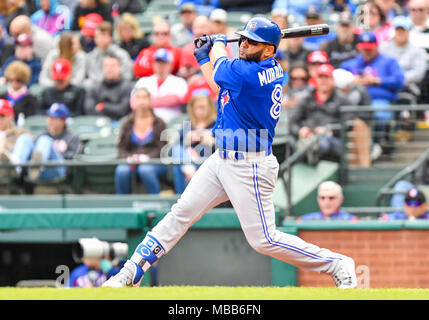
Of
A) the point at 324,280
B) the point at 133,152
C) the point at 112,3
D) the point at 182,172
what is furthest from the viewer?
the point at 112,3

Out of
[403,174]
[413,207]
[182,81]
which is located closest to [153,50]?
[182,81]

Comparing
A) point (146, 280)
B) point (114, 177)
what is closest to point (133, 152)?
point (114, 177)

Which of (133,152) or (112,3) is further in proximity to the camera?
(112,3)

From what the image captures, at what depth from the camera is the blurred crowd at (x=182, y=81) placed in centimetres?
943

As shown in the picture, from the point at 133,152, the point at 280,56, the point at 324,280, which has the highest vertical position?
the point at 280,56

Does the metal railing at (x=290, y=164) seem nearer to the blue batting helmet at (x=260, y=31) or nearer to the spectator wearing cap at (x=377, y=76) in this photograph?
the spectator wearing cap at (x=377, y=76)

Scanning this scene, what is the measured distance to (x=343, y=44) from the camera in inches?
417

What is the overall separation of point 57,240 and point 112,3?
18.4ft

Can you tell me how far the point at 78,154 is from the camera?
396 inches

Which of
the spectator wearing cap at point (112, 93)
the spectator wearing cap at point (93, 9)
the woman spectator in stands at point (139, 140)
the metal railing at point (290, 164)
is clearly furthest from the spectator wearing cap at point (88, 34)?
the metal railing at point (290, 164)

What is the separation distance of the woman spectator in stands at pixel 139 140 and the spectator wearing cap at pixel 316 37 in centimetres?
239

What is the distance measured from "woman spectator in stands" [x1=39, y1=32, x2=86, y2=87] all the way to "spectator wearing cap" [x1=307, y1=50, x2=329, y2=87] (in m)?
3.08

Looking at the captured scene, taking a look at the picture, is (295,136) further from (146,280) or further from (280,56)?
(146,280)

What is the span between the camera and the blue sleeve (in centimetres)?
533
